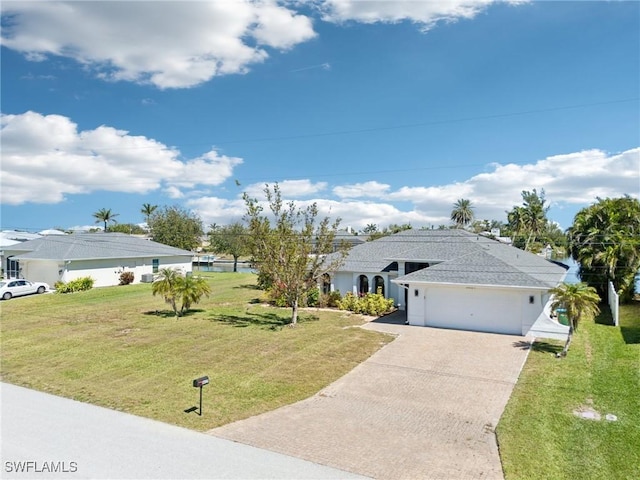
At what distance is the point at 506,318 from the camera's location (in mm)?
19438

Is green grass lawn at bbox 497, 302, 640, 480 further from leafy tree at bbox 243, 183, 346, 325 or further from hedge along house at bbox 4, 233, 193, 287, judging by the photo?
hedge along house at bbox 4, 233, 193, 287

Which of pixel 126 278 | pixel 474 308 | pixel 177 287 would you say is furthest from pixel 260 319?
pixel 126 278

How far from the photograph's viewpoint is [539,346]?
17.1 m

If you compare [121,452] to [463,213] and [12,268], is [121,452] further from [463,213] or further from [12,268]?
[463,213]

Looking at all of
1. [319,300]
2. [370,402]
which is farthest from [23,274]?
[370,402]

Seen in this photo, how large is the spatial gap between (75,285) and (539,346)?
3198 cm

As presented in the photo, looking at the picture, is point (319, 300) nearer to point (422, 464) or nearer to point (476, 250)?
point (476, 250)

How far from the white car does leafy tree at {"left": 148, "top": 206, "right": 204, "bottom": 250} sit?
23.3m

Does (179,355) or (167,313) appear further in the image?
(167,313)

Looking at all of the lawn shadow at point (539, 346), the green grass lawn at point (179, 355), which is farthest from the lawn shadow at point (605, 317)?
the green grass lawn at point (179, 355)

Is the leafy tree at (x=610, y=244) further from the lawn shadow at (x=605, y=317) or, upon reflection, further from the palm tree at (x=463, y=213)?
the palm tree at (x=463, y=213)

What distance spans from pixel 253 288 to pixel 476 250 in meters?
19.7

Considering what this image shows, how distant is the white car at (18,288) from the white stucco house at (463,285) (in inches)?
874

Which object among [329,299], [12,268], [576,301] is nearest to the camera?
[576,301]
